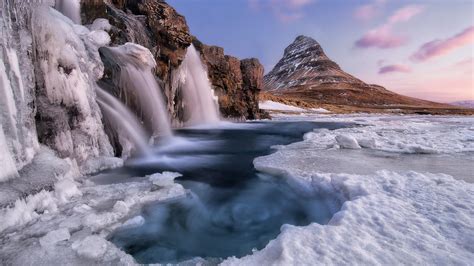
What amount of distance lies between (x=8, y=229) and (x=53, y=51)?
14.4 feet

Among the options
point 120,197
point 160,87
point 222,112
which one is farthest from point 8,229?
point 222,112

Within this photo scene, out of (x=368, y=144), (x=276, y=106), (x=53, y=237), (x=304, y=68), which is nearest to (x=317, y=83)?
(x=304, y=68)

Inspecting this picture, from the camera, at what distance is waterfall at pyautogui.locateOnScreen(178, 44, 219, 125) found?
2206cm

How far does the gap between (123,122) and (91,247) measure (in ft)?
21.6

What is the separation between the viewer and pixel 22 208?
12.8 ft

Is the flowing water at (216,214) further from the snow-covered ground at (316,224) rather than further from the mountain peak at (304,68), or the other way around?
the mountain peak at (304,68)

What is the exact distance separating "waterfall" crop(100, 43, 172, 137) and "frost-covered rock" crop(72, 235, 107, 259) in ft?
25.6

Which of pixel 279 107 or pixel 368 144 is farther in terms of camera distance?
pixel 279 107

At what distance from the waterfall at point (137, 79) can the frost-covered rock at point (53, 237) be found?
7564mm

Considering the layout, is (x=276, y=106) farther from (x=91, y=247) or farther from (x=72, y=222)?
(x=91, y=247)

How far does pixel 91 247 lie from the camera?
327cm

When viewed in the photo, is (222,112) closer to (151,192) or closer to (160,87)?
(160,87)

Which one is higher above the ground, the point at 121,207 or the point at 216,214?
the point at 121,207

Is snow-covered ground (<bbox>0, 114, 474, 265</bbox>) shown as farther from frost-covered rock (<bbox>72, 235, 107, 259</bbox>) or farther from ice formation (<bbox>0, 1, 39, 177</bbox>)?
ice formation (<bbox>0, 1, 39, 177</bbox>)
